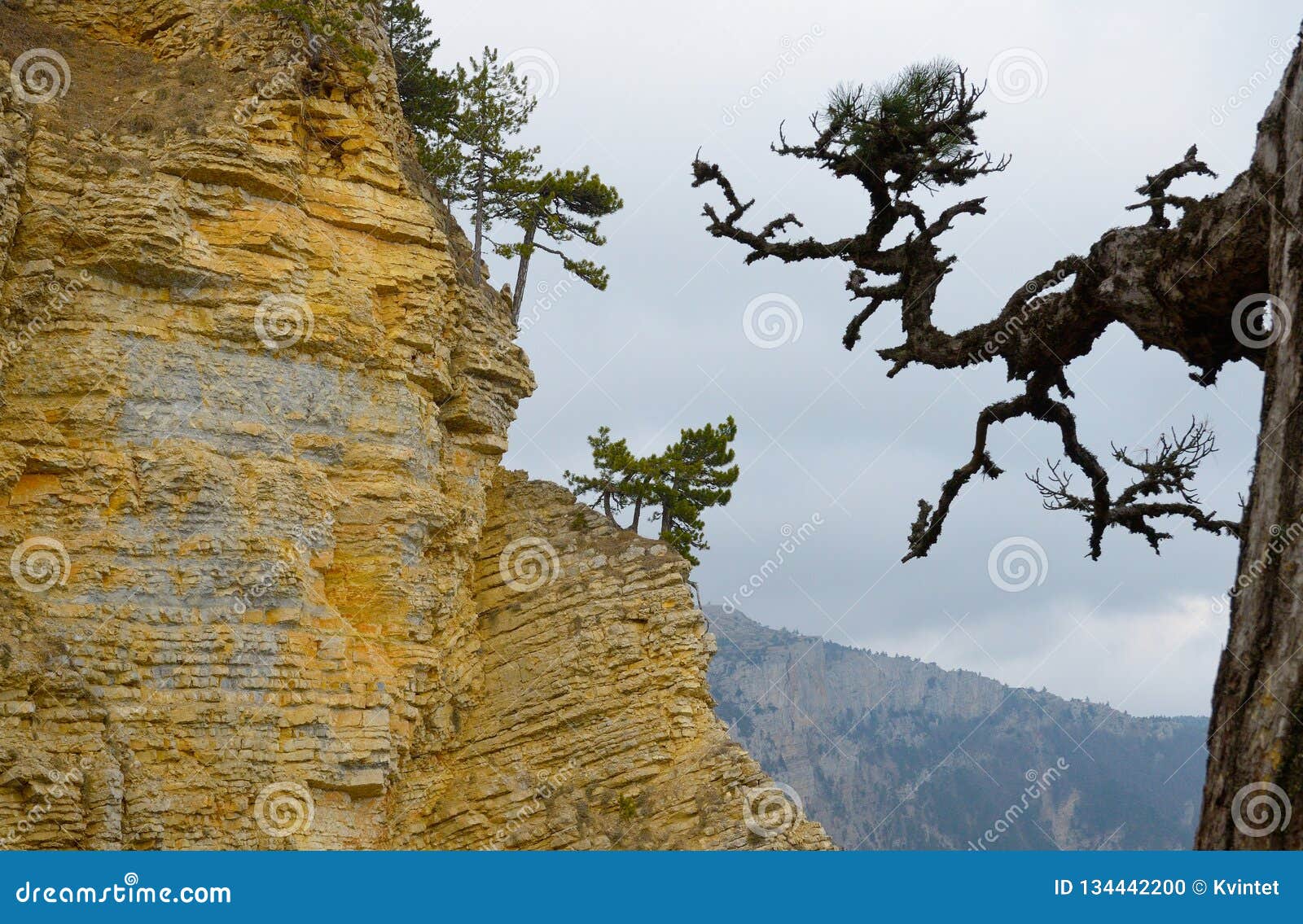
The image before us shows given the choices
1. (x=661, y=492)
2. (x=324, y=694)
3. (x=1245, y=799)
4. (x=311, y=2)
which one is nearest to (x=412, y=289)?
(x=311, y=2)

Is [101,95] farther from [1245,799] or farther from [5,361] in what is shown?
[1245,799]

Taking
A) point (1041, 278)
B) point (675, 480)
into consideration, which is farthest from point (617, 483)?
point (1041, 278)

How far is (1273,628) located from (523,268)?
31.3 meters

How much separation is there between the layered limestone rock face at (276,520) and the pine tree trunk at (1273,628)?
1880cm

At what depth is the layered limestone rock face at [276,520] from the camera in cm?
2105

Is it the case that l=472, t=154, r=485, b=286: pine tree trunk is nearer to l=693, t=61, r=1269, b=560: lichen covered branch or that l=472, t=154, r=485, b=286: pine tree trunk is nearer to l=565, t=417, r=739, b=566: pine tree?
l=565, t=417, r=739, b=566: pine tree

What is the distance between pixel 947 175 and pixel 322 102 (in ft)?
66.9

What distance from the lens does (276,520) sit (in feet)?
75.0

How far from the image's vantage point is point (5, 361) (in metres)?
21.8

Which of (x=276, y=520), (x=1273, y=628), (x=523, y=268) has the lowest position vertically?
(x=1273, y=628)

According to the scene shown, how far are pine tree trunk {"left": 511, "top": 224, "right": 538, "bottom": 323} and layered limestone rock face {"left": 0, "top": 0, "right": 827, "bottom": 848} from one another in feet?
13.5

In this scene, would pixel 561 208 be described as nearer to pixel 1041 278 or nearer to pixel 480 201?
pixel 480 201

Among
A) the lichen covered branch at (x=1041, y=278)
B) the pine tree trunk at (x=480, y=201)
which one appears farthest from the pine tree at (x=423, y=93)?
the lichen covered branch at (x=1041, y=278)

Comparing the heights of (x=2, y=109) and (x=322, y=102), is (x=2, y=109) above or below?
below
